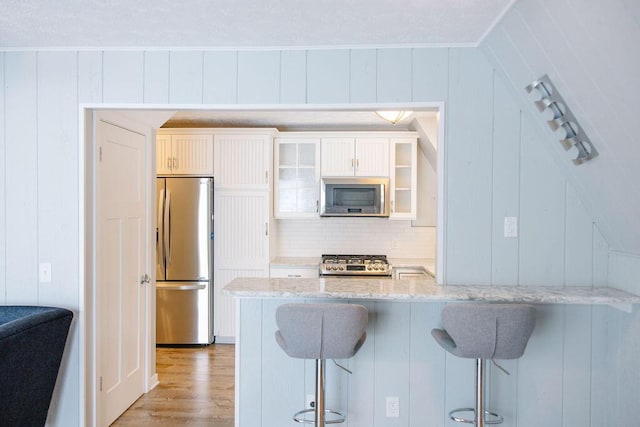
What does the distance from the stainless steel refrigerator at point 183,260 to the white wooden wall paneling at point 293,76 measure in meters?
2.32

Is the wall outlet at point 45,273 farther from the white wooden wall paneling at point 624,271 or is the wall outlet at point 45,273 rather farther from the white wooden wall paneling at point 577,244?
the white wooden wall paneling at point 624,271

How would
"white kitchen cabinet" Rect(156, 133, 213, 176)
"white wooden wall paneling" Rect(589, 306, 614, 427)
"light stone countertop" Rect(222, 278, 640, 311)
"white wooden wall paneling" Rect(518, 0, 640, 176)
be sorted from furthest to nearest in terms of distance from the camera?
"white kitchen cabinet" Rect(156, 133, 213, 176)
"white wooden wall paneling" Rect(589, 306, 614, 427)
"light stone countertop" Rect(222, 278, 640, 311)
"white wooden wall paneling" Rect(518, 0, 640, 176)

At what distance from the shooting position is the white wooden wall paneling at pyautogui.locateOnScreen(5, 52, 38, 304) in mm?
2832

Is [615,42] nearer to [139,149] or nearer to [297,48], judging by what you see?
[297,48]

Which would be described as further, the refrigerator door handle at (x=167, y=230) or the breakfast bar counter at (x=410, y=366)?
the refrigerator door handle at (x=167, y=230)

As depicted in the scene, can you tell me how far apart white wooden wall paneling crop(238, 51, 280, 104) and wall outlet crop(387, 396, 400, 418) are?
6.16 feet

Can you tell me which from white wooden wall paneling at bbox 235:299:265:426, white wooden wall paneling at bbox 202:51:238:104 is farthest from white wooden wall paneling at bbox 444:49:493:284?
white wooden wall paneling at bbox 202:51:238:104

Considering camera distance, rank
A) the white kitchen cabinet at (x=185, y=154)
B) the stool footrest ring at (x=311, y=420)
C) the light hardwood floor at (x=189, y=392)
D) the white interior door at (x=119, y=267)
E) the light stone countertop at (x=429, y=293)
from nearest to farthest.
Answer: the light stone countertop at (x=429, y=293), the stool footrest ring at (x=311, y=420), the white interior door at (x=119, y=267), the light hardwood floor at (x=189, y=392), the white kitchen cabinet at (x=185, y=154)

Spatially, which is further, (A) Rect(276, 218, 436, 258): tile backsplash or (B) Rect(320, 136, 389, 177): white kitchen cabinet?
(A) Rect(276, 218, 436, 258): tile backsplash

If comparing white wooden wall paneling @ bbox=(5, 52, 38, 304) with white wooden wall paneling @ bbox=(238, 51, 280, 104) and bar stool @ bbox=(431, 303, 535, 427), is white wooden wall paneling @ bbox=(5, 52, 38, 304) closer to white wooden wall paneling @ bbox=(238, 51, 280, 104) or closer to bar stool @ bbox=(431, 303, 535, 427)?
white wooden wall paneling @ bbox=(238, 51, 280, 104)

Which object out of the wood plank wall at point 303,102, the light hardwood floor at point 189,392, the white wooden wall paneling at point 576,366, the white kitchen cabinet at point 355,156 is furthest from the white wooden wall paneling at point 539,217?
the white kitchen cabinet at point 355,156

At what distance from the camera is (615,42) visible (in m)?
1.68

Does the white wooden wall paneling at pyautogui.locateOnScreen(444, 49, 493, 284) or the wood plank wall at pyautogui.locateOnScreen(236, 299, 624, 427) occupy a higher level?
the white wooden wall paneling at pyautogui.locateOnScreen(444, 49, 493, 284)

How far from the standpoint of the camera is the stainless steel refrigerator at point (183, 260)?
481cm
